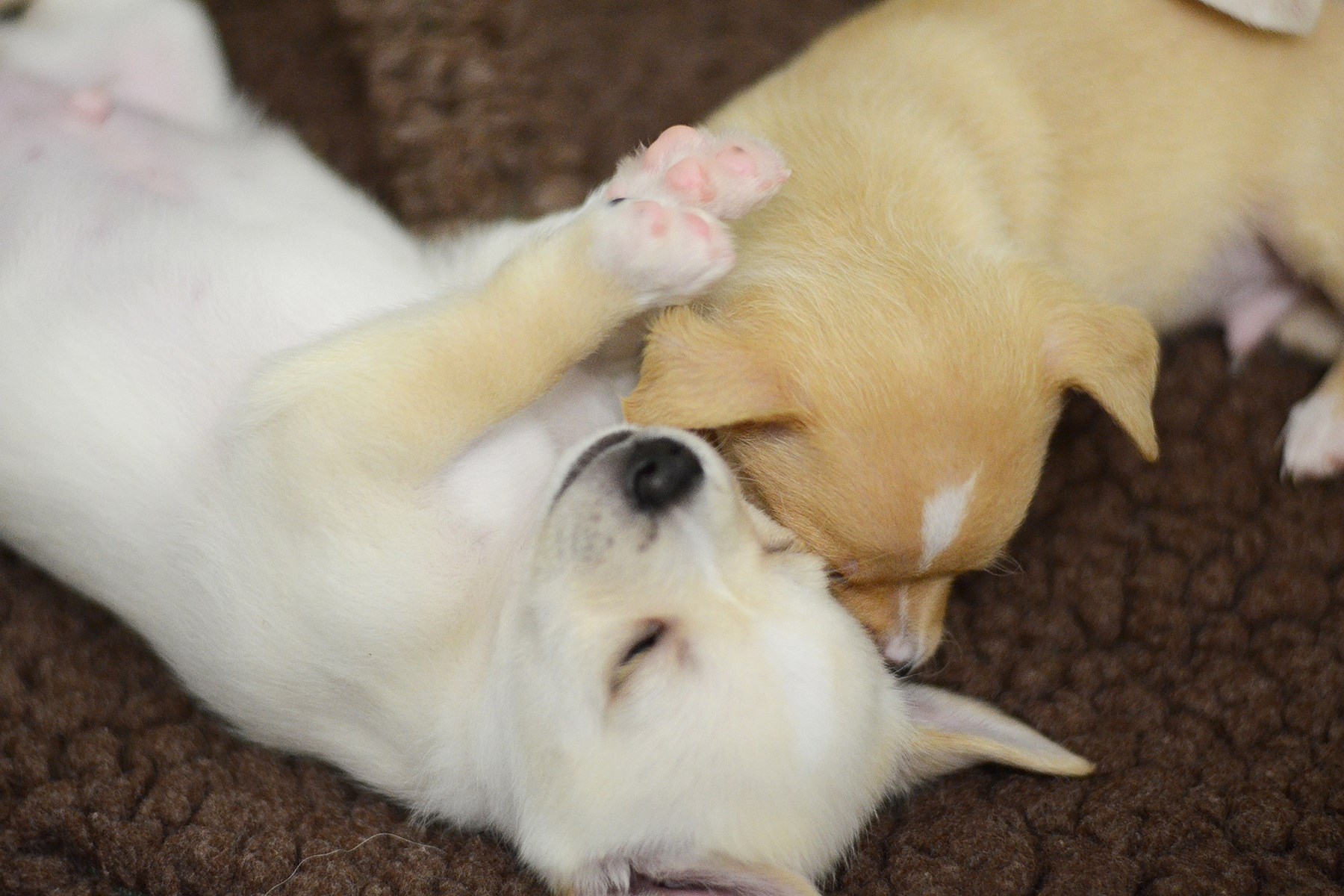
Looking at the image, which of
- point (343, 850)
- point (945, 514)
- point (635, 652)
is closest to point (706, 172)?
point (945, 514)

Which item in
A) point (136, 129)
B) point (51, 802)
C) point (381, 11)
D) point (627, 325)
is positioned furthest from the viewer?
point (381, 11)

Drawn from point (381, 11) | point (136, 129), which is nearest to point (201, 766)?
point (136, 129)

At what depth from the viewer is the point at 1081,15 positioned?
125 inches

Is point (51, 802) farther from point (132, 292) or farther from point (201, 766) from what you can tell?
point (132, 292)

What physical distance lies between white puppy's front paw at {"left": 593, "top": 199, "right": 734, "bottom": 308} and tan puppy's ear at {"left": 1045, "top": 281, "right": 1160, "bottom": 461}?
2.38 ft

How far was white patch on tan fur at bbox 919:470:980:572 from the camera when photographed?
2.36 metres

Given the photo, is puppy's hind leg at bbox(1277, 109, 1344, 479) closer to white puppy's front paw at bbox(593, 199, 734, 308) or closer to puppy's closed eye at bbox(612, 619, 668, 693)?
white puppy's front paw at bbox(593, 199, 734, 308)

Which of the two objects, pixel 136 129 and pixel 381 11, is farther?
pixel 381 11

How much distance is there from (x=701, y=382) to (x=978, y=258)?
76cm

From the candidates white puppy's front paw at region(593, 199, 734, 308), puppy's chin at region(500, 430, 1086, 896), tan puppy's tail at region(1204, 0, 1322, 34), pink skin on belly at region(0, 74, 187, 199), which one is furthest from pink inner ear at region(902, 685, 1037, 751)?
pink skin on belly at region(0, 74, 187, 199)

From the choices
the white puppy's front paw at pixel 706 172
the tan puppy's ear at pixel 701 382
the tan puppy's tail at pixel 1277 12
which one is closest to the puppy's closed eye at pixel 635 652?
the tan puppy's ear at pixel 701 382

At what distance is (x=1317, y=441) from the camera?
329 cm

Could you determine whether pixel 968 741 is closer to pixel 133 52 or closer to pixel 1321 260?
pixel 1321 260

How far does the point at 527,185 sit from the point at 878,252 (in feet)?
5.76
